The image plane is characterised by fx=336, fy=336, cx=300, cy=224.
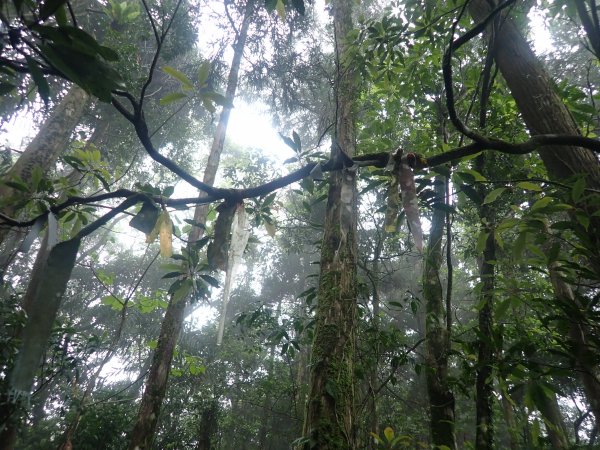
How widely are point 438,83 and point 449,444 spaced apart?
2.93 metres

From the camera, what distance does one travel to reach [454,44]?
110 cm

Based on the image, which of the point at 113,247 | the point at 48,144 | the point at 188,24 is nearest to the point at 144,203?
the point at 48,144

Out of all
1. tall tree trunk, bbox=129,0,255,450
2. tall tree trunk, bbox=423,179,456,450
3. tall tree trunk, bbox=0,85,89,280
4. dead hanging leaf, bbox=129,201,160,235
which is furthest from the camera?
tall tree trunk, bbox=0,85,89,280

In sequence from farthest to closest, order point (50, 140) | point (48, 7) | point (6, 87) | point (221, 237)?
point (50, 140) < point (221, 237) < point (6, 87) < point (48, 7)

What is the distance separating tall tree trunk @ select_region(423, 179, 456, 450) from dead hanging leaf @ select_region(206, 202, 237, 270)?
121 cm

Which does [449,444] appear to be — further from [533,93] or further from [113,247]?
[113,247]

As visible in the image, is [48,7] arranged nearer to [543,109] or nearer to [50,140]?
[543,109]

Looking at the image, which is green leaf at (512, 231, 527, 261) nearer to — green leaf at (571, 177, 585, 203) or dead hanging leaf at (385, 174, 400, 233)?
green leaf at (571, 177, 585, 203)

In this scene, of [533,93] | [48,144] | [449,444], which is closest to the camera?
[533,93]

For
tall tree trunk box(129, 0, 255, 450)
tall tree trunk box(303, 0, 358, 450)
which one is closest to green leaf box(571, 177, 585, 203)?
tall tree trunk box(303, 0, 358, 450)

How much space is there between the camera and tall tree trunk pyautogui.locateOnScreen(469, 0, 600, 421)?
4.61ft

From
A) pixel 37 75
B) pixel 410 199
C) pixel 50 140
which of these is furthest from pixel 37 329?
pixel 50 140

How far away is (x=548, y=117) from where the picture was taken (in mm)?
1790

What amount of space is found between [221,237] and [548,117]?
1816 millimetres
